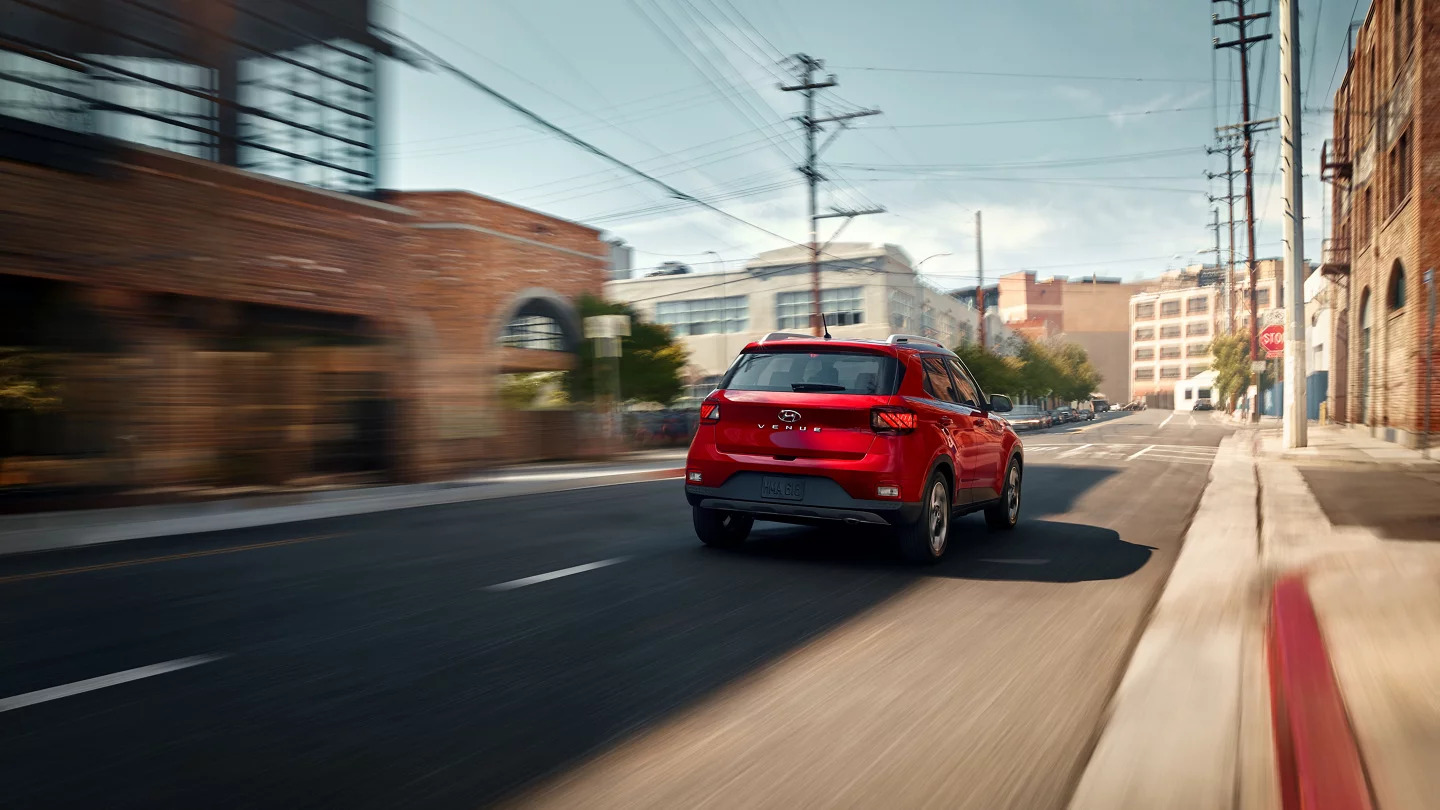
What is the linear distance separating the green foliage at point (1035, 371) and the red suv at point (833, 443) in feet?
94.7

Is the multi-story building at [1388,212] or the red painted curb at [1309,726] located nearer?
the red painted curb at [1309,726]

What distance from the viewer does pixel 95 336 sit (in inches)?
507

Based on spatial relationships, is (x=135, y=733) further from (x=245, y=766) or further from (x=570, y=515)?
(x=570, y=515)

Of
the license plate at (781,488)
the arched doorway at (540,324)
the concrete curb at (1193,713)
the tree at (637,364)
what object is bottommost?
the concrete curb at (1193,713)

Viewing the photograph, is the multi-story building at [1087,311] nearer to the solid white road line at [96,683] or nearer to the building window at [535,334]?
the building window at [535,334]

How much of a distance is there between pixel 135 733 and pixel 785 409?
491 centimetres

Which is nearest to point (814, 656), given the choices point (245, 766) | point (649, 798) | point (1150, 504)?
point (649, 798)

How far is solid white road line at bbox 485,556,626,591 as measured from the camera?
7.01 metres

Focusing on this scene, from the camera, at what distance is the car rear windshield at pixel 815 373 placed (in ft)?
25.7

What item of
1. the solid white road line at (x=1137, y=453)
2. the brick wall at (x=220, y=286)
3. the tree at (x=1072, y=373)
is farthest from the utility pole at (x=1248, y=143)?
the tree at (x=1072, y=373)

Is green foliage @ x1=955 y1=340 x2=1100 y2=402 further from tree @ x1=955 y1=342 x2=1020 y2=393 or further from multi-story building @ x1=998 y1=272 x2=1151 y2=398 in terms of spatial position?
multi-story building @ x1=998 y1=272 x2=1151 y2=398

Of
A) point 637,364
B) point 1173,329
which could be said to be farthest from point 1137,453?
point 1173,329

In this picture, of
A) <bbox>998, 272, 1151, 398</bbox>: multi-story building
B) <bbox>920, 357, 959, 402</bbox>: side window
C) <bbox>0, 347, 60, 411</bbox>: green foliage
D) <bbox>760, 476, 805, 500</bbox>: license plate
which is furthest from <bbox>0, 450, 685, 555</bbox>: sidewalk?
<bbox>998, 272, 1151, 398</bbox>: multi-story building

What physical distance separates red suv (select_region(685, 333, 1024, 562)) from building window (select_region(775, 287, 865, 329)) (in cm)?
6698
